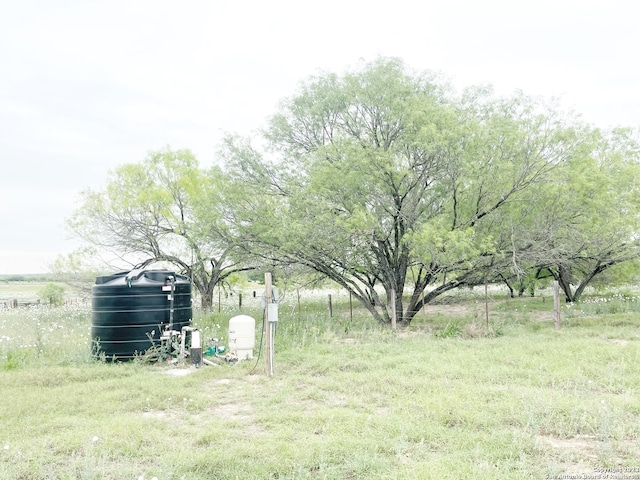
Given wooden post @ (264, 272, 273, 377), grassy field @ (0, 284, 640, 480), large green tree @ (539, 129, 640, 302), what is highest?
large green tree @ (539, 129, 640, 302)

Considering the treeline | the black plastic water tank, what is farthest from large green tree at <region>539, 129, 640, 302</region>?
the black plastic water tank

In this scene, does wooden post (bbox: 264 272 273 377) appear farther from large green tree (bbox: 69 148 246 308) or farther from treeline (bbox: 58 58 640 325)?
large green tree (bbox: 69 148 246 308)

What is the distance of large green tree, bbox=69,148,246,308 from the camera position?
19.0m

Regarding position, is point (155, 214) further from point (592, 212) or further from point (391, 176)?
point (592, 212)

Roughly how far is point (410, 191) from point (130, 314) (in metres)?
7.44

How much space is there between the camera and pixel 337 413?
17.2ft

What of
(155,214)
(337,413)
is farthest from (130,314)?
(155,214)

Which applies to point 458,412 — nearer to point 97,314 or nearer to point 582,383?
point 582,383

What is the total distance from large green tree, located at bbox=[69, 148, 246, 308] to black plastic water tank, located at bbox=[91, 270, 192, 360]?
336 inches

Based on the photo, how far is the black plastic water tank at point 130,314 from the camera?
30.0 ft

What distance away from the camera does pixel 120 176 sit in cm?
2003

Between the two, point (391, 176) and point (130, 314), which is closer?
point (130, 314)

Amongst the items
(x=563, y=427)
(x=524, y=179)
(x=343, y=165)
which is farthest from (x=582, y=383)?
(x=343, y=165)

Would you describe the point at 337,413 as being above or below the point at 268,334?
below
